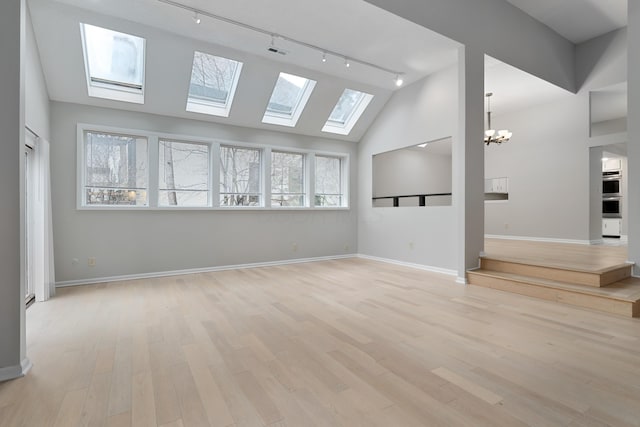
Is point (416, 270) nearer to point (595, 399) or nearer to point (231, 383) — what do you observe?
point (595, 399)

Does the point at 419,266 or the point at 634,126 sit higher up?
the point at 634,126

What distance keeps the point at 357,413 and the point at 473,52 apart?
4.87 meters

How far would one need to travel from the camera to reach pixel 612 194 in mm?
8492

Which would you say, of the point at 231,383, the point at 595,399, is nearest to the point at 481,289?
the point at 595,399

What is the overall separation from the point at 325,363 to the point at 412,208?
13.7ft

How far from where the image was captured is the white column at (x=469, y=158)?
429 centimetres

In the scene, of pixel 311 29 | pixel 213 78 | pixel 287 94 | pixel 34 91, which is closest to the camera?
pixel 34 91

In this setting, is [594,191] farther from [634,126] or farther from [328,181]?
[328,181]

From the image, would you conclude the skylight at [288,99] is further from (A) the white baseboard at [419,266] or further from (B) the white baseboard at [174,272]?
(A) the white baseboard at [419,266]

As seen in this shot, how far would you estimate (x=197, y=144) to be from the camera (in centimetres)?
546

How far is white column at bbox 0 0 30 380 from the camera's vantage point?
192cm

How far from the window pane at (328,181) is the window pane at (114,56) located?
146 inches

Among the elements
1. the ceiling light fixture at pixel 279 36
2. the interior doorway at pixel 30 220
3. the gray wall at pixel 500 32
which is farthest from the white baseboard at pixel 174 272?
the gray wall at pixel 500 32

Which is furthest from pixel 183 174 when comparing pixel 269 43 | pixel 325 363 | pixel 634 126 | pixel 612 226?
pixel 612 226
